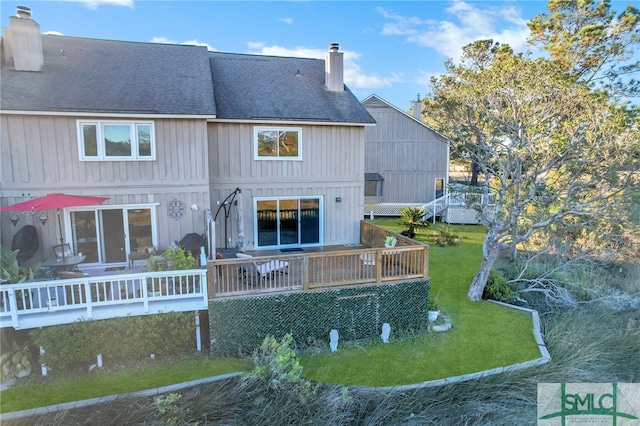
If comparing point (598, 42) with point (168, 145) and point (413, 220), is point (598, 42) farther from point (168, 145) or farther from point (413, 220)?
point (168, 145)

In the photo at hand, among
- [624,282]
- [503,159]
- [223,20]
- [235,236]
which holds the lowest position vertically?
[624,282]

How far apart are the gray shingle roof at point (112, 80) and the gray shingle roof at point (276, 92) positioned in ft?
2.80

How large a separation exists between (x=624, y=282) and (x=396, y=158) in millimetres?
13117

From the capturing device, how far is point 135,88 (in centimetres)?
1091

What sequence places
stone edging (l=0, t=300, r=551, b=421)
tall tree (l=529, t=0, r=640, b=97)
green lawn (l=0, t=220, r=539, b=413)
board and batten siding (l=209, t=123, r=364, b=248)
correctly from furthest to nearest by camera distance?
tall tree (l=529, t=0, r=640, b=97) → board and batten siding (l=209, t=123, r=364, b=248) → green lawn (l=0, t=220, r=539, b=413) → stone edging (l=0, t=300, r=551, b=421)

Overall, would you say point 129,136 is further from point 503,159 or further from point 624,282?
point 624,282

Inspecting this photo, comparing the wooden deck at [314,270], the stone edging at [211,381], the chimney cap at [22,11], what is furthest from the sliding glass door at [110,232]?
the chimney cap at [22,11]

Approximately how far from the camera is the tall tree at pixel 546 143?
1027 cm

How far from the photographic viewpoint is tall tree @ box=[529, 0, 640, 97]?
55.5 ft

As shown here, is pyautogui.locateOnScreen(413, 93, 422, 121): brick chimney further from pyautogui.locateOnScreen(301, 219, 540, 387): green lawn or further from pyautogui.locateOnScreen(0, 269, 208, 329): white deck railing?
pyautogui.locateOnScreen(0, 269, 208, 329): white deck railing

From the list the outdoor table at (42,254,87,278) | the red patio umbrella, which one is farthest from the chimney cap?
the outdoor table at (42,254,87,278)

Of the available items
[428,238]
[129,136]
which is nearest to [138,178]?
[129,136]

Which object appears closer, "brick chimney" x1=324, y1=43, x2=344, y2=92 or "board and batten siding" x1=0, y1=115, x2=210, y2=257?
"board and batten siding" x1=0, y1=115, x2=210, y2=257

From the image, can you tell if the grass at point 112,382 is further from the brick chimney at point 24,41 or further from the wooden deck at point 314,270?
the brick chimney at point 24,41
